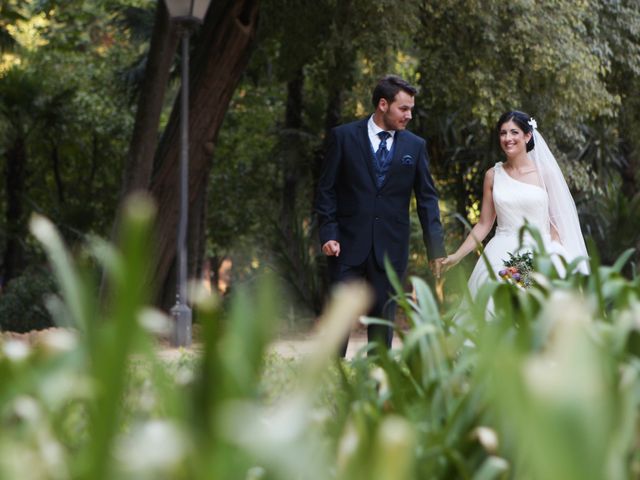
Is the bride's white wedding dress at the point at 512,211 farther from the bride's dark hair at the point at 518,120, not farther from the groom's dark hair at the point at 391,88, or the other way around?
the groom's dark hair at the point at 391,88

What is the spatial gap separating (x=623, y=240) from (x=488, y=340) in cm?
1941

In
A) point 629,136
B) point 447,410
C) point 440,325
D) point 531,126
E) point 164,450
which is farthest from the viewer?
point 629,136

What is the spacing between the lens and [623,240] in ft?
67.0

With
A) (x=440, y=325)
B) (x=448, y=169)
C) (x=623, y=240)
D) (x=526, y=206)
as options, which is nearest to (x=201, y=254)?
(x=448, y=169)

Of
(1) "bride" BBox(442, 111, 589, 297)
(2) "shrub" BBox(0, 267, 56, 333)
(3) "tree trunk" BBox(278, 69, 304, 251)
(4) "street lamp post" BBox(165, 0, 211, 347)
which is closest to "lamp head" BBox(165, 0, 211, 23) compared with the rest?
(4) "street lamp post" BBox(165, 0, 211, 347)

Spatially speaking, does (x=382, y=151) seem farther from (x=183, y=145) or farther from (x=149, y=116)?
(x=149, y=116)

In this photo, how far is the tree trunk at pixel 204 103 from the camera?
1462cm

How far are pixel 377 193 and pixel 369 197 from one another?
6 centimetres

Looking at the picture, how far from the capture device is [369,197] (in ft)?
26.2

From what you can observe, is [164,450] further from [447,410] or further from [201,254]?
[201,254]

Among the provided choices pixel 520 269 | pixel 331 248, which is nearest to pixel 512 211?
pixel 520 269

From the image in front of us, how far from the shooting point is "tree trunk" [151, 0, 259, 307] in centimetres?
1462

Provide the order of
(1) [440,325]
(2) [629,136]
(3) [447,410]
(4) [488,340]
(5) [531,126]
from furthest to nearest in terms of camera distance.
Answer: (2) [629,136] < (5) [531,126] < (1) [440,325] < (3) [447,410] < (4) [488,340]

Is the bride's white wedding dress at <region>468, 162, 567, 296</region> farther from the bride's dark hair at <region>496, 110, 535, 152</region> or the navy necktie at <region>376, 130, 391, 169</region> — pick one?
the navy necktie at <region>376, 130, 391, 169</region>
